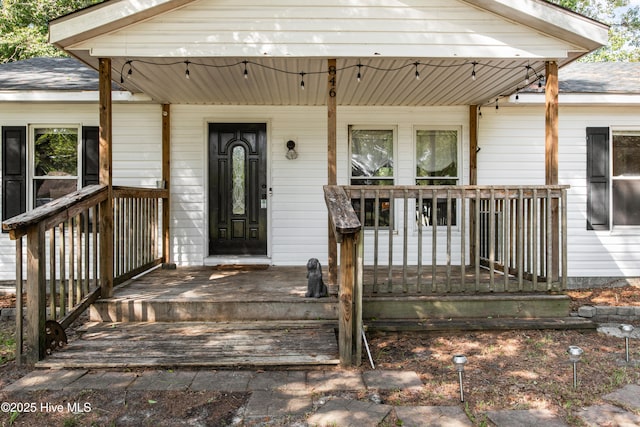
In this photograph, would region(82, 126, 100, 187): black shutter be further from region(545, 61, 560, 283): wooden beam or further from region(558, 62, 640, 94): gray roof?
region(558, 62, 640, 94): gray roof

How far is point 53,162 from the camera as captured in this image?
6105mm

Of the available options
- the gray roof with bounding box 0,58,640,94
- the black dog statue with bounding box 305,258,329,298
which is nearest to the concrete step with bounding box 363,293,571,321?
the black dog statue with bounding box 305,258,329,298

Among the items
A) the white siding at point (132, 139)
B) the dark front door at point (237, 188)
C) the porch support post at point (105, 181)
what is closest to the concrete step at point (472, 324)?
the porch support post at point (105, 181)

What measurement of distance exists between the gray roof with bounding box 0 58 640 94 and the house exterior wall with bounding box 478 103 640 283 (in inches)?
12.9

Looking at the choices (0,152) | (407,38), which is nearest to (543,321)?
(407,38)

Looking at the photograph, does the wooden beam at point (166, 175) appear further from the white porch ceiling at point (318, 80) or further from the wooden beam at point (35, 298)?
the wooden beam at point (35, 298)

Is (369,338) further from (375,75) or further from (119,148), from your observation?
(119,148)

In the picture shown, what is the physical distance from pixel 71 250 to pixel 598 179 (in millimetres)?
6642

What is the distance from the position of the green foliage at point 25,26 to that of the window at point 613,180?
13.8 metres

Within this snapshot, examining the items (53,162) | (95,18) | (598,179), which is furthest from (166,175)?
(598,179)

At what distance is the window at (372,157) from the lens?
6.35 metres

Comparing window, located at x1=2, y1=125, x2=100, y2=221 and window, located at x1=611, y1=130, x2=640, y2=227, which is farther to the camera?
window, located at x1=611, y1=130, x2=640, y2=227

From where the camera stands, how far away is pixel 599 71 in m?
7.35

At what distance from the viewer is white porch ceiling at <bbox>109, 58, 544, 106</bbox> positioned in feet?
14.9
